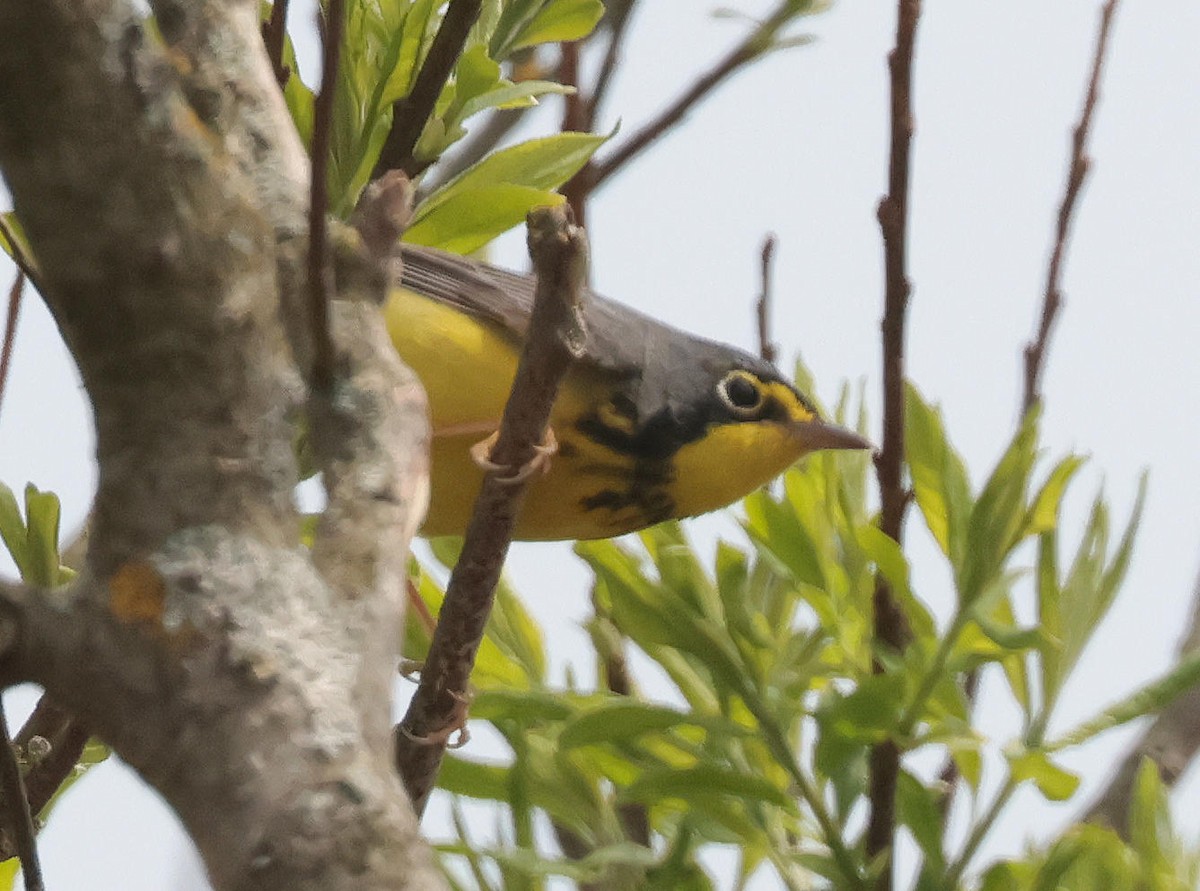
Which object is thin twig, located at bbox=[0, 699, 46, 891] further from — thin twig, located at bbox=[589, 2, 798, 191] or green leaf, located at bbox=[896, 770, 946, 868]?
thin twig, located at bbox=[589, 2, 798, 191]

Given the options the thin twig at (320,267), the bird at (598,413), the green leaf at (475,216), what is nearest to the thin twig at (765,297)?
the bird at (598,413)

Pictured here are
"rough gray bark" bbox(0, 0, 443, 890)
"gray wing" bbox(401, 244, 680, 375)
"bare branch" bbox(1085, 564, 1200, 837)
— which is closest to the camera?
"rough gray bark" bbox(0, 0, 443, 890)

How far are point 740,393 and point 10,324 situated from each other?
1400 mm

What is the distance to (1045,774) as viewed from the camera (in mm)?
1469

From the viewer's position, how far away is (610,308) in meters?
2.94

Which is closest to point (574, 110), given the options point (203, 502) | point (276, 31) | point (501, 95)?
point (501, 95)

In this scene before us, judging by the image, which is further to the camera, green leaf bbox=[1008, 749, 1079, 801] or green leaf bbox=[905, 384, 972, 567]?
green leaf bbox=[905, 384, 972, 567]

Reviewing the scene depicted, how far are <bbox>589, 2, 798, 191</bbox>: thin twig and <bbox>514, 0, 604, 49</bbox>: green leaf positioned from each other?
0.54 meters

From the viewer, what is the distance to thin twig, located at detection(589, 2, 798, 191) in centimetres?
260

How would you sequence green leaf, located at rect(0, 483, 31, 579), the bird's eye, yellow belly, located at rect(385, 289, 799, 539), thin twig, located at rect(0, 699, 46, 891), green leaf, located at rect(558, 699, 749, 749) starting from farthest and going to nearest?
the bird's eye → yellow belly, located at rect(385, 289, 799, 539) → green leaf, located at rect(0, 483, 31, 579) → green leaf, located at rect(558, 699, 749, 749) → thin twig, located at rect(0, 699, 46, 891)

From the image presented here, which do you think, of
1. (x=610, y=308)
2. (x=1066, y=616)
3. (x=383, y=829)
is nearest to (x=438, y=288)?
(x=610, y=308)

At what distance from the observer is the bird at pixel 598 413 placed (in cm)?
260

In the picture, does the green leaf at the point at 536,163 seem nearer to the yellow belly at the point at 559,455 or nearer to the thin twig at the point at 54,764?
the yellow belly at the point at 559,455

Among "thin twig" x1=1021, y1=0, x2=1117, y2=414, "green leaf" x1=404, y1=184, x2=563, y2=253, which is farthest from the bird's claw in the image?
"thin twig" x1=1021, y1=0, x2=1117, y2=414
